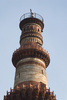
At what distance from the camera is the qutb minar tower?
2953 cm

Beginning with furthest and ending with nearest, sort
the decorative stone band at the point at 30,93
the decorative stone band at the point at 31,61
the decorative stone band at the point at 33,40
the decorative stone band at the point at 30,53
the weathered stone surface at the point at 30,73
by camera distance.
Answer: the decorative stone band at the point at 33,40
the decorative stone band at the point at 30,53
the decorative stone band at the point at 31,61
the weathered stone surface at the point at 30,73
the decorative stone band at the point at 30,93

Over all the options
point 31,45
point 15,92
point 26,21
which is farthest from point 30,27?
point 15,92

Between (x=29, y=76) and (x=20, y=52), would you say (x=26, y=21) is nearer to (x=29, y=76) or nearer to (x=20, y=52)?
(x=20, y=52)

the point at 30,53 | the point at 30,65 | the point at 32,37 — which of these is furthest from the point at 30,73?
the point at 32,37

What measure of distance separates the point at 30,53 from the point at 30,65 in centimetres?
241

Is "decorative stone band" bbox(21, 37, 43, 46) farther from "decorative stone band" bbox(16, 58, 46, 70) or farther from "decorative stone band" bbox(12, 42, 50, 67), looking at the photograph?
"decorative stone band" bbox(16, 58, 46, 70)

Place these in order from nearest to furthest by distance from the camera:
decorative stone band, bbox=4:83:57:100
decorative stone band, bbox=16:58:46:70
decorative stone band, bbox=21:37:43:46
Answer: decorative stone band, bbox=4:83:57:100 → decorative stone band, bbox=16:58:46:70 → decorative stone band, bbox=21:37:43:46

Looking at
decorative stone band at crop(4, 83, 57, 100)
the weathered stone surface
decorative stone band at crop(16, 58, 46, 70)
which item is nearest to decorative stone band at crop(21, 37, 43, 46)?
decorative stone band at crop(16, 58, 46, 70)

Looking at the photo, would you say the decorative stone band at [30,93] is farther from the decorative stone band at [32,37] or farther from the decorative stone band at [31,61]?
the decorative stone band at [32,37]

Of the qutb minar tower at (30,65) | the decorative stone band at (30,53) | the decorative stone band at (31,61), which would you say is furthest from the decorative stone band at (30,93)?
the decorative stone band at (30,53)

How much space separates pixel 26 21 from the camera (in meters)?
41.6

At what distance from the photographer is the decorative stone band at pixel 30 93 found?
1148 inches

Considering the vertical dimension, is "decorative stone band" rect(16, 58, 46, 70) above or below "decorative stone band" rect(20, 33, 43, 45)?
below

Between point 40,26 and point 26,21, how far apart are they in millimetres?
3000
